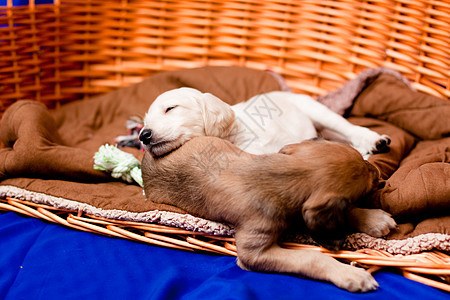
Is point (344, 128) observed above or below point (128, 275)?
above

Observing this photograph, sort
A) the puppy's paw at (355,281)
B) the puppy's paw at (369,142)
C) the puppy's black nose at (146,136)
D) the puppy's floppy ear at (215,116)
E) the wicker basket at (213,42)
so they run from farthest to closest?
the wicker basket at (213,42) < the puppy's paw at (369,142) < the puppy's floppy ear at (215,116) < the puppy's black nose at (146,136) < the puppy's paw at (355,281)

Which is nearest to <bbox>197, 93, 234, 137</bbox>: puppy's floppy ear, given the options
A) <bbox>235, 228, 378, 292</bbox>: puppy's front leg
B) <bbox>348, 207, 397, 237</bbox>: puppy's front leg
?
<bbox>235, 228, 378, 292</bbox>: puppy's front leg

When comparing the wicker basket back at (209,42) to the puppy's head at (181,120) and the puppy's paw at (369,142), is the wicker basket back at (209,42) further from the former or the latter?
the puppy's head at (181,120)

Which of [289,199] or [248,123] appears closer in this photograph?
[289,199]

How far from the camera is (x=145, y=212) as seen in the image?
2264 millimetres

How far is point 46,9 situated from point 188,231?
2680 mm

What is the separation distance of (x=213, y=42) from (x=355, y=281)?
272 cm

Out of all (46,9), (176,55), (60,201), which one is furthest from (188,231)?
(46,9)

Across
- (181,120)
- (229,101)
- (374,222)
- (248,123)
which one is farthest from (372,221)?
(229,101)

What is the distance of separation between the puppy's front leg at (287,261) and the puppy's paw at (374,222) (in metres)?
0.24

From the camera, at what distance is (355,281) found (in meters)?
1.82

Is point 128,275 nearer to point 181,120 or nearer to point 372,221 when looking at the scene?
point 181,120

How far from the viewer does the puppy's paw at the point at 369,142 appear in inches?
108

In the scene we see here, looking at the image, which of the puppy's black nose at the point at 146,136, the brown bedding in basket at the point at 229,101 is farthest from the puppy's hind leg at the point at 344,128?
the puppy's black nose at the point at 146,136
